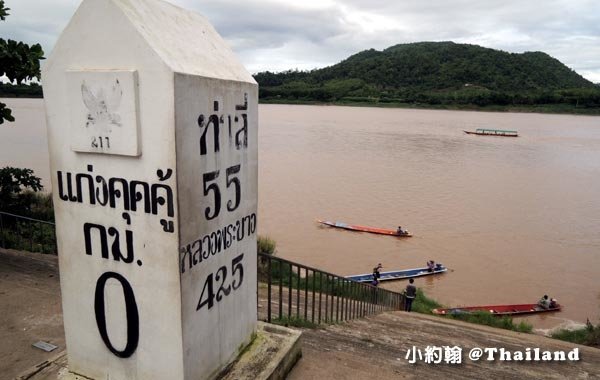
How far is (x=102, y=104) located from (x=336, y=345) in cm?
378

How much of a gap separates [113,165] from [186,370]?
1.45 meters

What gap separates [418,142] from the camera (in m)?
51.8

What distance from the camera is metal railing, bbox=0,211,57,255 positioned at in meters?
8.88

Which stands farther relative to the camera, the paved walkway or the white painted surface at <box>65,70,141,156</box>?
the paved walkway

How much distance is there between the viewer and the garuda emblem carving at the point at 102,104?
2.84 meters

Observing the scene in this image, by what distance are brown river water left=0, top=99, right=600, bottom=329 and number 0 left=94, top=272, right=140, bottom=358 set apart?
45.9 ft

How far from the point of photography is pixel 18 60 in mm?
7137

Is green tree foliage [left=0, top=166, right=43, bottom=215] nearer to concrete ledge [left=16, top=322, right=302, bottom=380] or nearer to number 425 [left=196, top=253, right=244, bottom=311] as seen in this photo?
concrete ledge [left=16, top=322, right=302, bottom=380]

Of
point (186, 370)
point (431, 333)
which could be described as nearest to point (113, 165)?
point (186, 370)

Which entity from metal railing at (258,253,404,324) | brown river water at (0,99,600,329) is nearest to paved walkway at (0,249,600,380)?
metal railing at (258,253,404,324)

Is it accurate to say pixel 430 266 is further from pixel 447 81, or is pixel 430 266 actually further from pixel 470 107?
pixel 447 81

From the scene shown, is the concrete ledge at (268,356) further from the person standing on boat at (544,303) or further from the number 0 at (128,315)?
the person standing on boat at (544,303)

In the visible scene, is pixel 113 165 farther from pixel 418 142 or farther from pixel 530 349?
pixel 418 142

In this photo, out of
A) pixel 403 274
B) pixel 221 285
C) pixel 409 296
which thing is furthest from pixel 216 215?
pixel 403 274
